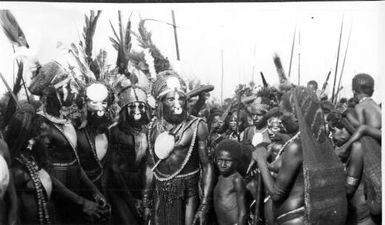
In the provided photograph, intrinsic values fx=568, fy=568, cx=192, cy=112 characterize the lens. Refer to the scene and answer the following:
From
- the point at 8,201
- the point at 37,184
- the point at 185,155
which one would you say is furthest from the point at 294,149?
the point at 8,201

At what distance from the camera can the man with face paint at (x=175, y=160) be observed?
4.11m

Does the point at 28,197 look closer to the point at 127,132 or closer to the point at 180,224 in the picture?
Result: the point at 127,132

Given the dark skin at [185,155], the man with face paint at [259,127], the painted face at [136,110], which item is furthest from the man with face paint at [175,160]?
the man with face paint at [259,127]

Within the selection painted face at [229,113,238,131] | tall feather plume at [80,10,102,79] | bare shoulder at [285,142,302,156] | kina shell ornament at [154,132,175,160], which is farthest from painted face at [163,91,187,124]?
bare shoulder at [285,142,302,156]

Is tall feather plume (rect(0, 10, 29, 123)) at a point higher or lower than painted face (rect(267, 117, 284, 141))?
higher

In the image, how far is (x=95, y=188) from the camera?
4164 millimetres

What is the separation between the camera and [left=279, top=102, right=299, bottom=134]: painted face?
4.00 meters

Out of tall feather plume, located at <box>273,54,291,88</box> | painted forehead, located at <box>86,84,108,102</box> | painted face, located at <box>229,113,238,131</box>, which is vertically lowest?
painted face, located at <box>229,113,238,131</box>

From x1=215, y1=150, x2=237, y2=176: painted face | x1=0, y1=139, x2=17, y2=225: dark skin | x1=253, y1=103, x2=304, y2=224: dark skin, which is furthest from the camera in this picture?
x1=0, y1=139, x2=17, y2=225: dark skin

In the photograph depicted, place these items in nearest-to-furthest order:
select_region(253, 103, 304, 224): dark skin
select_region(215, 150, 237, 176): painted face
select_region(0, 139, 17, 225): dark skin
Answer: select_region(253, 103, 304, 224): dark skin, select_region(215, 150, 237, 176): painted face, select_region(0, 139, 17, 225): dark skin

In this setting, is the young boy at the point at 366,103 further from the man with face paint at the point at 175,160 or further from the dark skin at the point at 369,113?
the man with face paint at the point at 175,160

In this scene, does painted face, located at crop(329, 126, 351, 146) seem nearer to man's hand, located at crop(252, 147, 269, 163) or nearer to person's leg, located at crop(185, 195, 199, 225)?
man's hand, located at crop(252, 147, 269, 163)

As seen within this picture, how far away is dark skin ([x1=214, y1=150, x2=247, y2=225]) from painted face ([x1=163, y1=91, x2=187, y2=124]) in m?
0.40

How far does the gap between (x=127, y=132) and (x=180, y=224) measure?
77 centimetres
